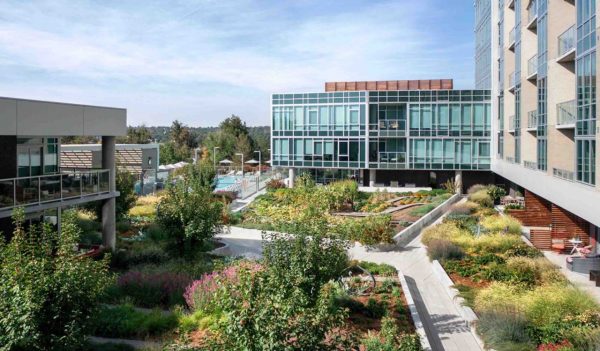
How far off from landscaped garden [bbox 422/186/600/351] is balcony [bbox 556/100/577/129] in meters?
4.85

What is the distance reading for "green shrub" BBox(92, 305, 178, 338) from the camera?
1279 cm

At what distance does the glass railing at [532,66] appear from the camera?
91.0 ft

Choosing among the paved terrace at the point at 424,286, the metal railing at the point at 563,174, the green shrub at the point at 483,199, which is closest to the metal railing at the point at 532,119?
the metal railing at the point at 563,174

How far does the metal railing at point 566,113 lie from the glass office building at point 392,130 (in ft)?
65.3

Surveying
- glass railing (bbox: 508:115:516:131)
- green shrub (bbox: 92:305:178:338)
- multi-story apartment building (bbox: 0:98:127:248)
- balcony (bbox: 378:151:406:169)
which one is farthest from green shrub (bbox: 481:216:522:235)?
balcony (bbox: 378:151:406:169)

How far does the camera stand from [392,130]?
4388 centimetres

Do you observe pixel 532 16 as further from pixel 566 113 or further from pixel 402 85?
pixel 402 85

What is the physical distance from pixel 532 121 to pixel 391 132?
15574 millimetres

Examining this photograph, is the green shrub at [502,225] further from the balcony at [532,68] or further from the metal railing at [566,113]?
the balcony at [532,68]

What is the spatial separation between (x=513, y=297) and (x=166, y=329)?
8.51 meters

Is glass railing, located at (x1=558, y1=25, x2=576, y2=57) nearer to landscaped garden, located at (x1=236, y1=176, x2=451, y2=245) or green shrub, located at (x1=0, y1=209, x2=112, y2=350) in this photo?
landscaped garden, located at (x1=236, y1=176, x2=451, y2=245)

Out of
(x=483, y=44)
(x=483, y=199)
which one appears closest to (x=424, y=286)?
(x=483, y=199)

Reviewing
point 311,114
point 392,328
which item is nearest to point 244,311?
point 392,328

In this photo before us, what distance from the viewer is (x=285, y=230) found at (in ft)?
44.7
